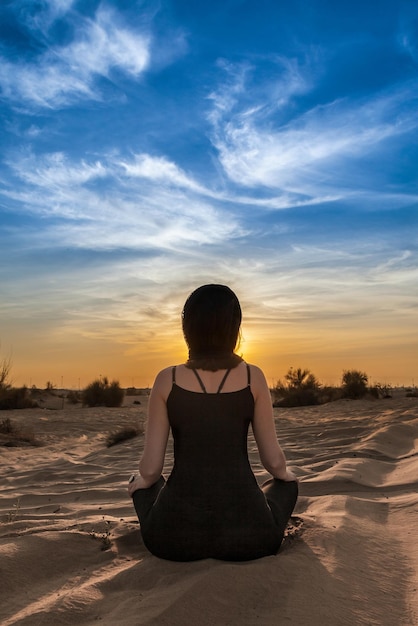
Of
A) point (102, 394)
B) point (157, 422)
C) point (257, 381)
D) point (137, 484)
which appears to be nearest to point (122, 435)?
point (137, 484)

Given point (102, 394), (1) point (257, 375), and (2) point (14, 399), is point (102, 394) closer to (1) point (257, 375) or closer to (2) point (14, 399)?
(2) point (14, 399)

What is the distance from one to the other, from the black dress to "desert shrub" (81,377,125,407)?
20.9 metres

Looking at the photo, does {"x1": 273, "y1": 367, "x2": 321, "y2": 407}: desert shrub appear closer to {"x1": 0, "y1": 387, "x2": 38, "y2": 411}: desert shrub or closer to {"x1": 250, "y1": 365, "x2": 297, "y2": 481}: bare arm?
{"x1": 0, "y1": 387, "x2": 38, "y2": 411}: desert shrub

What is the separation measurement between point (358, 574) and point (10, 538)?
2066 millimetres

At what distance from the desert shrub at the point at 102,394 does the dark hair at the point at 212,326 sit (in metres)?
21.0

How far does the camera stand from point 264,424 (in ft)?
10.3

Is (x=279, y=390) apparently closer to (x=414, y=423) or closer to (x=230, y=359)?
(x=414, y=423)

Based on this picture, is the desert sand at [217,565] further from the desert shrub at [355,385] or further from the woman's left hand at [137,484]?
the desert shrub at [355,385]

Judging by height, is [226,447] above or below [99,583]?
above

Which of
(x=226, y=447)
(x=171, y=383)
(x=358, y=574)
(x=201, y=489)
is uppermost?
(x=171, y=383)

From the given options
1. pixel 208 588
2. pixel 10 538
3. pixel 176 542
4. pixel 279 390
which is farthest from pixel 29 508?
pixel 279 390

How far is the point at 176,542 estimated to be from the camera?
9.85 feet

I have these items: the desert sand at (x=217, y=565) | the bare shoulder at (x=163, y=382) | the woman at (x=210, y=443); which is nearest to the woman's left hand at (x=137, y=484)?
the woman at (x=210, y=443)

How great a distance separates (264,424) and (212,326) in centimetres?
60
